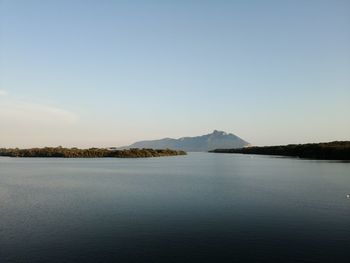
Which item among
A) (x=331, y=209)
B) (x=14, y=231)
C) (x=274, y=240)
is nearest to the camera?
(x=274, y=240)

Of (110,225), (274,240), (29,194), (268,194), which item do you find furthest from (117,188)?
(274,240)

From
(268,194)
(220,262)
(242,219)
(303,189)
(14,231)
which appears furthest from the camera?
(303,189)

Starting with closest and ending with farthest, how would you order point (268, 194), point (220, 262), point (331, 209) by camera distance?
point (220, 262) < point (331, 209) < point (268, 194)

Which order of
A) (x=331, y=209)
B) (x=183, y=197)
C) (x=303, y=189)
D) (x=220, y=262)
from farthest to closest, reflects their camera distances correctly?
(x=303, y=189) → (x=183, y=197) → (x=331, y=209) → (x=220, y=262)

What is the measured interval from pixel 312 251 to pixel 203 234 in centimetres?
783

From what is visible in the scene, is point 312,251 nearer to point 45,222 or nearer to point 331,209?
point 331,209

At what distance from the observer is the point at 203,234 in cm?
2798

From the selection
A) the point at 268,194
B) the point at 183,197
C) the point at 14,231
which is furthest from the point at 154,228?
the point at 268,194

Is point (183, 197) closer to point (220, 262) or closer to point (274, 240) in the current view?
point (274, 240)

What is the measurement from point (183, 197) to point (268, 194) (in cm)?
1200

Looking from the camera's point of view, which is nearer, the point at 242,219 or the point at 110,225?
the point at 110,225

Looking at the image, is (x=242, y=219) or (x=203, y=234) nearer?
(x=203, y=234)

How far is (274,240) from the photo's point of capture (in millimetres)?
26328

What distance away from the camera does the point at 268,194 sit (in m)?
49.9
